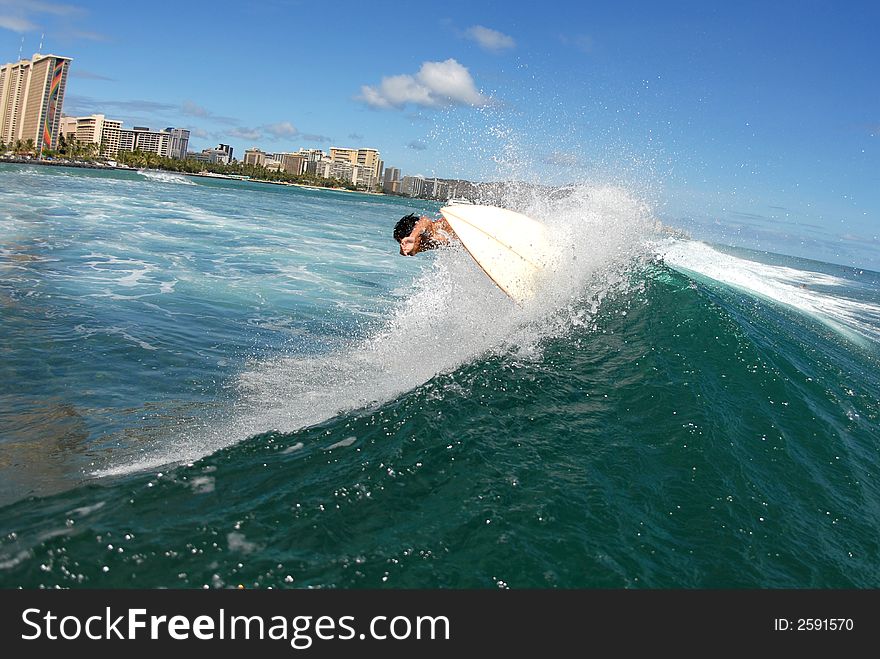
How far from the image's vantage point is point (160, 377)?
9.29 meters

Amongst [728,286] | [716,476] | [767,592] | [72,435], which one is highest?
[728,286]

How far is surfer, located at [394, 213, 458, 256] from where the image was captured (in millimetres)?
9852

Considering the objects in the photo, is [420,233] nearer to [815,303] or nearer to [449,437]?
[449,437]

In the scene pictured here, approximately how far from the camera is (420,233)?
1005 cm

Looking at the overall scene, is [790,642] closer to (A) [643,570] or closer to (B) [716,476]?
(A) [643,570]

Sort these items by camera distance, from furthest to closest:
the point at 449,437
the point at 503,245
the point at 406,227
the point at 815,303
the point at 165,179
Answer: the point at 165,179
the point at 815,303
the point at 503,245
the point at 406,227
the point at 449,437

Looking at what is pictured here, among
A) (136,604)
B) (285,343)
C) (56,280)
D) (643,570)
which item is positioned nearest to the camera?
(136,604)

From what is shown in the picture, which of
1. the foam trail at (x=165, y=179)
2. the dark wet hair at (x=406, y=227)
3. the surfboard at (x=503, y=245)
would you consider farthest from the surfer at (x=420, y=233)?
the foam trail at (x=165, y=179)

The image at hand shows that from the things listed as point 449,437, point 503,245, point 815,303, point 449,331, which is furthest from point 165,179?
point 449,437

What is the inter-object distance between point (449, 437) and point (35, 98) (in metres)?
220

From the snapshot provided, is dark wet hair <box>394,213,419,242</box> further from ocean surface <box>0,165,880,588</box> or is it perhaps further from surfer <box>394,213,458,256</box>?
ocean surface <box>0,165,880,588</box>

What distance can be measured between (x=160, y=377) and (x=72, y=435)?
2363mm

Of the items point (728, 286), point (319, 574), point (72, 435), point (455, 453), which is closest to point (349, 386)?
point (455, 453)

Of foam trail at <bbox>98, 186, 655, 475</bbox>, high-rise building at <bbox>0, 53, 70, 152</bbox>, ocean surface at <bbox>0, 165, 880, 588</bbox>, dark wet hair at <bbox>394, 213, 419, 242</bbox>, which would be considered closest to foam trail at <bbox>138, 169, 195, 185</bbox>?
high-rise building at <bbox>0, 53, 70, 152</bbox>
